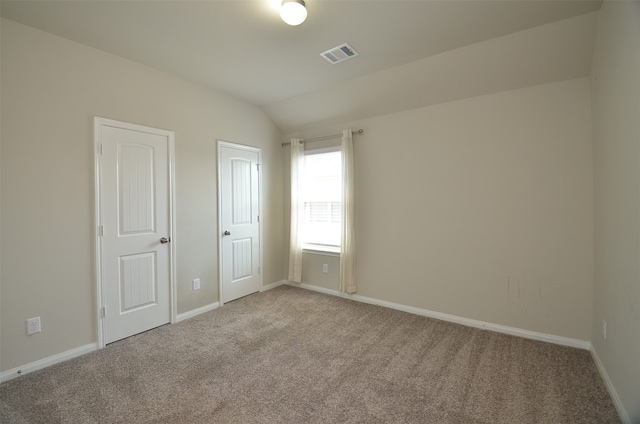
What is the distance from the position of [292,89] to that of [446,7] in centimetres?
200

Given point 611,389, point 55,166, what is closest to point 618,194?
point 611,389

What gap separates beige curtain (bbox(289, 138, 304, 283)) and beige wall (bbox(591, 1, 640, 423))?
10.9ft

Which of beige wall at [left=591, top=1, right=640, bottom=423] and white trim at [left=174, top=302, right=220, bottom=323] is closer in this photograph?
beige wall at [left=591, top=1, right=640, bottom=423]

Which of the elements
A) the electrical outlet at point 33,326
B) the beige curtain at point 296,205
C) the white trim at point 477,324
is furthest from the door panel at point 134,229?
the white trim at point 477,324

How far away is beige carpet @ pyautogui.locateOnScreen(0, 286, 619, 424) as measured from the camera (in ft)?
5.99

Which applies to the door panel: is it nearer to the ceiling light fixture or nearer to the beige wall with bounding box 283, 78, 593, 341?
the ceiling light fixture

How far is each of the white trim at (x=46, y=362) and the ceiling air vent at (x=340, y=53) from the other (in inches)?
140

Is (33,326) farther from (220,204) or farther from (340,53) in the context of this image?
(340,53)

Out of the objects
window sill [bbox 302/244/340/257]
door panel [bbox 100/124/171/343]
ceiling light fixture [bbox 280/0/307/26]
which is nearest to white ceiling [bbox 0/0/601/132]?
ceiling light fixture [bbox 280/0/307/26]

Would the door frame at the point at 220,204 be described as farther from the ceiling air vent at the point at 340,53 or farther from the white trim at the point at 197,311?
the ceiling air vent at the point at 340,53

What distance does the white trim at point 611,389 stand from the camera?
1.70m

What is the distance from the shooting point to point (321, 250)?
4285mm

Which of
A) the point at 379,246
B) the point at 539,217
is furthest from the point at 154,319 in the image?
the point at 539,217

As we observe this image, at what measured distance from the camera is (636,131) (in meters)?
1.60
